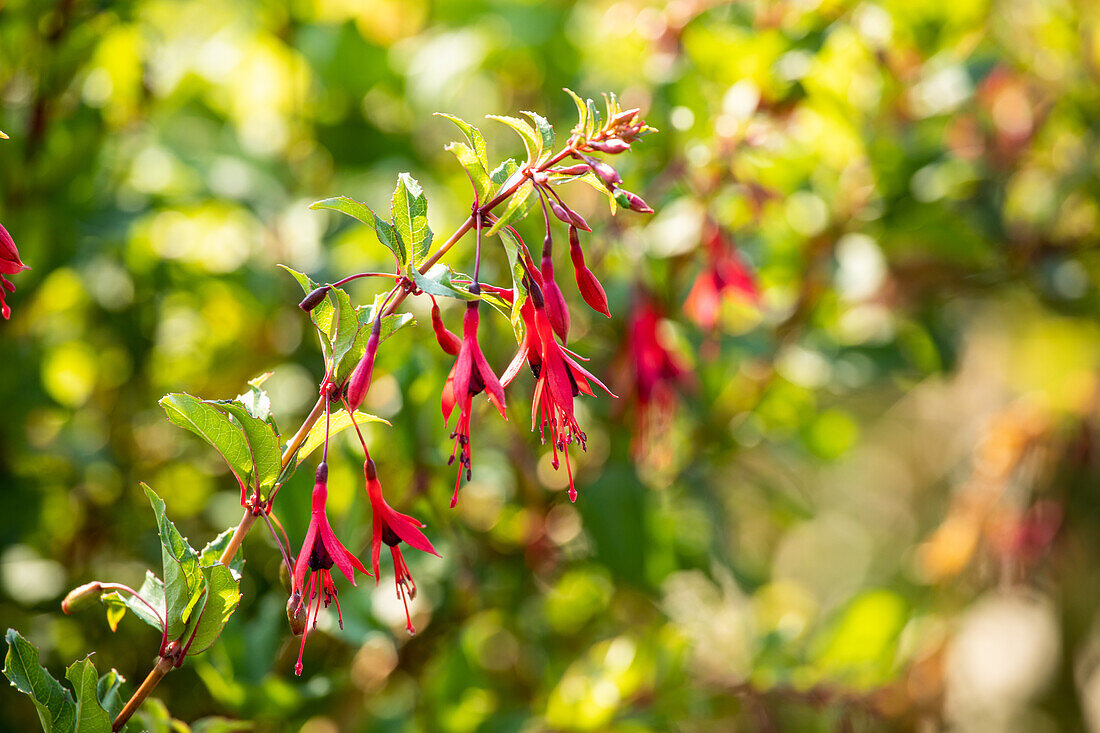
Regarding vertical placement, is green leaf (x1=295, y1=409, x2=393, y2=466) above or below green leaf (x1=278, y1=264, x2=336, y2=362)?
below

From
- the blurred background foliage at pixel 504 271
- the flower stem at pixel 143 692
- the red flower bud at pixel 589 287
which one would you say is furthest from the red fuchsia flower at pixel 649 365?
the flower stem at pixel 143 692

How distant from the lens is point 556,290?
323mm

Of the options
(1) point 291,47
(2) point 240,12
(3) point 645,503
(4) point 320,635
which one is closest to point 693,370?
(3) point 645,503

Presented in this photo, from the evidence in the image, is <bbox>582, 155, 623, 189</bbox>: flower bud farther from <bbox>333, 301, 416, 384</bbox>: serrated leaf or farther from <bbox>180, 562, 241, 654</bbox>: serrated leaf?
<bbox>180, 562, 241, 654</bbox>: serrated leaf

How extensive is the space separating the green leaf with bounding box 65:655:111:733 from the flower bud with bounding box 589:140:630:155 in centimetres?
25

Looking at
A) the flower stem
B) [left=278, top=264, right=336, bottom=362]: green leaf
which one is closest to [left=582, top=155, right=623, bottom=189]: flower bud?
[left=278, top=264, right=336, bottom=362]: green leaf

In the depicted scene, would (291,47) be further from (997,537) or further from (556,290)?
(997,537)

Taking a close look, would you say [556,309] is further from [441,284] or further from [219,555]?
[219,555]

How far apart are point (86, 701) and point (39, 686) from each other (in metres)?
0.02

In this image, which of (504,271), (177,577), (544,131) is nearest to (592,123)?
(544,131)

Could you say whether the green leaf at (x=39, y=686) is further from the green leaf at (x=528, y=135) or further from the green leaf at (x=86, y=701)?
the green leaf at (x=528, y=135)

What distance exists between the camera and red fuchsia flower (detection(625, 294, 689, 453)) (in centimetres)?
59

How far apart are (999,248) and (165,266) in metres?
0.79

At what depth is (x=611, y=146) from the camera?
303 mm
